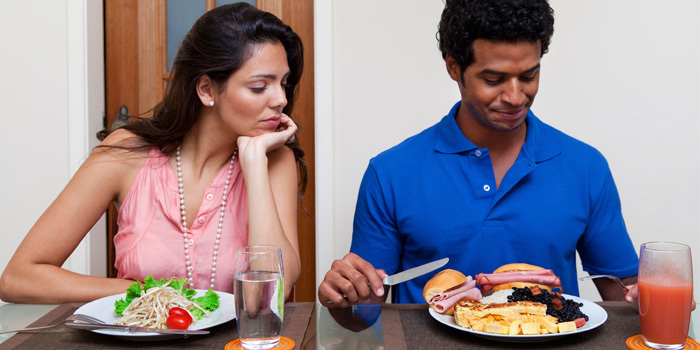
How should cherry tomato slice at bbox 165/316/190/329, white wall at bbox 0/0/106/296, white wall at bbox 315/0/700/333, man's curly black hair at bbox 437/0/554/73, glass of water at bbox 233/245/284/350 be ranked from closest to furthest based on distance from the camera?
glass of water at bbox 233/245/284/350 → cherry tomato slice at bbox 165/316/190/329 → man's curly black hair at bbox 437/0/554/73 → white wall at bbox 315/0/700/333 → white wall at bbox 0/0/106/296

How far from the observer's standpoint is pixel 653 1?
2.55 meters

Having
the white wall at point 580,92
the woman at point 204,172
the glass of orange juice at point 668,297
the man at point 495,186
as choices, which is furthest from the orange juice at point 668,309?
the white wall at point 580,92

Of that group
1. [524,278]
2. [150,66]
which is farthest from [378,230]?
[150,66]

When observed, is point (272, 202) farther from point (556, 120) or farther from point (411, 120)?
point (556, 120)

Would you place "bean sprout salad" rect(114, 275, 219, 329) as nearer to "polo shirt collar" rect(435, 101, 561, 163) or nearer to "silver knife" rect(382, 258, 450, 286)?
"silver knife" rect(382, 258, 450, 286)

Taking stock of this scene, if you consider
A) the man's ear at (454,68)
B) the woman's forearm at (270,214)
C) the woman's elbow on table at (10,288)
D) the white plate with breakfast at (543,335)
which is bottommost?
the woman's elbow on table at (10,288)

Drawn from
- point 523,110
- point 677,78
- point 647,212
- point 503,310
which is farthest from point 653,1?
point 503,310

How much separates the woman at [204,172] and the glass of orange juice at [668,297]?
788 mm

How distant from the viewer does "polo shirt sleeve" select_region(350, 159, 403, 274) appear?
1725mm

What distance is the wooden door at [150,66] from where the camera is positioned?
9.32 feet

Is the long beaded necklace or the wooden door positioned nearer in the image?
the long beaded necklace

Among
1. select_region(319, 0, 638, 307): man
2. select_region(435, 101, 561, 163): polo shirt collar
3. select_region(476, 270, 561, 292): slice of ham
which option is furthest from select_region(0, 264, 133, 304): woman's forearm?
select_region(435, 101, 561, 163): polo shirt collar

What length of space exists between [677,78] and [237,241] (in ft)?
6.06

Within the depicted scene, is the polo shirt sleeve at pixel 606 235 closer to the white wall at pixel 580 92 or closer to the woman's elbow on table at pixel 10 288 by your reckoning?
the white wall at pixel 580 92
